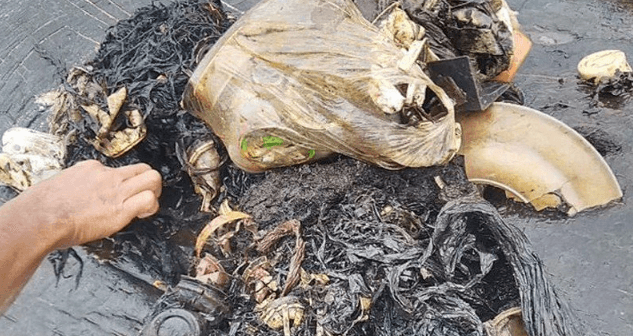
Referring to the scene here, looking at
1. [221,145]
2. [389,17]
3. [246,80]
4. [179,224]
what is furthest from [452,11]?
[179,224]

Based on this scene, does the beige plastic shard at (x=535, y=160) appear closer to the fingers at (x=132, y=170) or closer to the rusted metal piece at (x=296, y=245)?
the rusted metal piece at (x=296, y=245)

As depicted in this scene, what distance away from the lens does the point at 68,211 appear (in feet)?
6.66

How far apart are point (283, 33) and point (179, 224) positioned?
826 millimetres

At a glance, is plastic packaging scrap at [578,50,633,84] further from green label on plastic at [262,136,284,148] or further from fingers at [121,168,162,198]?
fingers at [121,168,162,198]

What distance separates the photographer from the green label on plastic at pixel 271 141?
2.11m

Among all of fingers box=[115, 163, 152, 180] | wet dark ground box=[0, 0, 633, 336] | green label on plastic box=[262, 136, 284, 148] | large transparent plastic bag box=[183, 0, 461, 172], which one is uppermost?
large transparent plastic bag box=[183, 0, 461, 172]

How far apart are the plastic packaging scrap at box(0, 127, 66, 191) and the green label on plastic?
84 centimetres

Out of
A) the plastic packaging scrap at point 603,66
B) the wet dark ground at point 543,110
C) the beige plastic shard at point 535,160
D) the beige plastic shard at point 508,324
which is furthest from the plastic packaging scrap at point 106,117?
the plastic packaging scrap at point 603,66

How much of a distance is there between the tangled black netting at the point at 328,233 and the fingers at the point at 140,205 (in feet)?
0.69

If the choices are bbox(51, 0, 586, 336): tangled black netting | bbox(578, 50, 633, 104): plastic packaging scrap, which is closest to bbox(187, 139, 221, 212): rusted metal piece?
bbox(51, 0, 586, 336): tangled black netting

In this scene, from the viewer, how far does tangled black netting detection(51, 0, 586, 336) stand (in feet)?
6.29

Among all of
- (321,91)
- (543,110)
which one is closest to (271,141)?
(321,91)

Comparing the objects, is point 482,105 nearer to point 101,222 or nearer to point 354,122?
point 354,122

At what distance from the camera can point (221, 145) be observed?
238 centimetres
